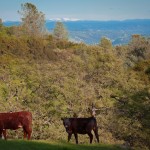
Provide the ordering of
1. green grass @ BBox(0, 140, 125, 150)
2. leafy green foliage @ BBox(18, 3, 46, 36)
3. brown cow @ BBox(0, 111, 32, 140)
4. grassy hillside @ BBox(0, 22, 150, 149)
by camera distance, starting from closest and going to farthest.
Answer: green grass @ BBox(0, 140, 125, 150) < brown cow @ BBox(0, 111, 32, 140) < grassy hillside @ BBox(0, 22, 150, 149) < leafy green foliage @ BBox(18, 3, 46, 36)

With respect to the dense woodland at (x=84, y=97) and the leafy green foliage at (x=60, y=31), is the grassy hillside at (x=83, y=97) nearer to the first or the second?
the dense woodland at (x=84, y=97)

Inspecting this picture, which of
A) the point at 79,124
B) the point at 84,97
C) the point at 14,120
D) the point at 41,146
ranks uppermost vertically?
the point at 14,120

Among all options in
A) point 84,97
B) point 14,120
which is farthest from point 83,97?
point 14,120

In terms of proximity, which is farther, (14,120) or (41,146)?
(14,120)

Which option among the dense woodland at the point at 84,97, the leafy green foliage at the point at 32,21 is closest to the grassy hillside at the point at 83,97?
the dense woodland at the point at 84,97

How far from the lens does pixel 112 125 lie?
27.9m

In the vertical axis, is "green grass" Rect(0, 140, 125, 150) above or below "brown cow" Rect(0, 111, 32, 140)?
below

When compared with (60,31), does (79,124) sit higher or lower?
higher

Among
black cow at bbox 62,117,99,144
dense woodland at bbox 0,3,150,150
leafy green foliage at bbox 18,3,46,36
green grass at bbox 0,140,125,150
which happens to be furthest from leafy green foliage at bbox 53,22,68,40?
green grass at bbox 0,140,125,150

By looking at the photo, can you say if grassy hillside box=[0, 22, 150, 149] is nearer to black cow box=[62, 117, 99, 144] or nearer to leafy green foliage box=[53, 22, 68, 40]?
black cow box=[62, 117, 99, 144]

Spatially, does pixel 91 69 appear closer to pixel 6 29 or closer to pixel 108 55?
pixel 108 55

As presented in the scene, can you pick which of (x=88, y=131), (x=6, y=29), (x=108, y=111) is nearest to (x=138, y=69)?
(x=108, y=111)

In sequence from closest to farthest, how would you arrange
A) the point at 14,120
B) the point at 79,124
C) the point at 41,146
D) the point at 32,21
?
1. the point at 41,146
2. the point at 14,120
3. the point at 79,124
4. the point at 32,21

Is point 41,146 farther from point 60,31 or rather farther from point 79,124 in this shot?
point 60,31
